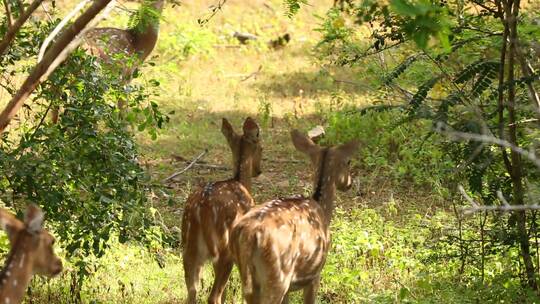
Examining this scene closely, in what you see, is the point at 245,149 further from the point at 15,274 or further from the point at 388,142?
the point at 388,142

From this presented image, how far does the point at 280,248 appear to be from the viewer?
6.59m

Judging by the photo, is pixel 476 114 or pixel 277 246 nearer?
pixel 476 114

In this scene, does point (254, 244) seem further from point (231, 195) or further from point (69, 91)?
point (69, 91)

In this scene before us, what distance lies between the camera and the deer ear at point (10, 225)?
16.1 feet

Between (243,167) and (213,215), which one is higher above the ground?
(243,167)

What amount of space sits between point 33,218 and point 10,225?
0.46 ft

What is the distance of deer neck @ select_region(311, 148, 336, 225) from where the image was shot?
7.77 metres

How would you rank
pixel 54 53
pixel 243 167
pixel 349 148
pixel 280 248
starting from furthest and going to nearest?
pixel 243 167 < pixel 349 148 < pixel 280 248 < pixel 54 53

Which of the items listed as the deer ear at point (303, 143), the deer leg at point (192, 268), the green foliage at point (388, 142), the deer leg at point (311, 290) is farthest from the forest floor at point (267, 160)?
the deer ear at point (303, 143)

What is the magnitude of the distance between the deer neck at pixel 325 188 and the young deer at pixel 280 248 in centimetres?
32

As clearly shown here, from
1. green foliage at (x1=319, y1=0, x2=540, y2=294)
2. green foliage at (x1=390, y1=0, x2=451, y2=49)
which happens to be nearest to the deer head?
→ green foliage at (x1=319, y1=0, x2=540, y2=294)

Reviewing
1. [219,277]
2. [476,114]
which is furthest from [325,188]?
[476,114]

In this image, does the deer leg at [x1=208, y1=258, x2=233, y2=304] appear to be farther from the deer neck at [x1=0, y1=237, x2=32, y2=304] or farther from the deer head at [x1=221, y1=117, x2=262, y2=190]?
the deer neck at [x1=0, y1=237, x2=32, y2=304]

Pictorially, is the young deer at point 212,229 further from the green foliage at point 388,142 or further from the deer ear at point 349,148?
the green foliage at point 388,142
